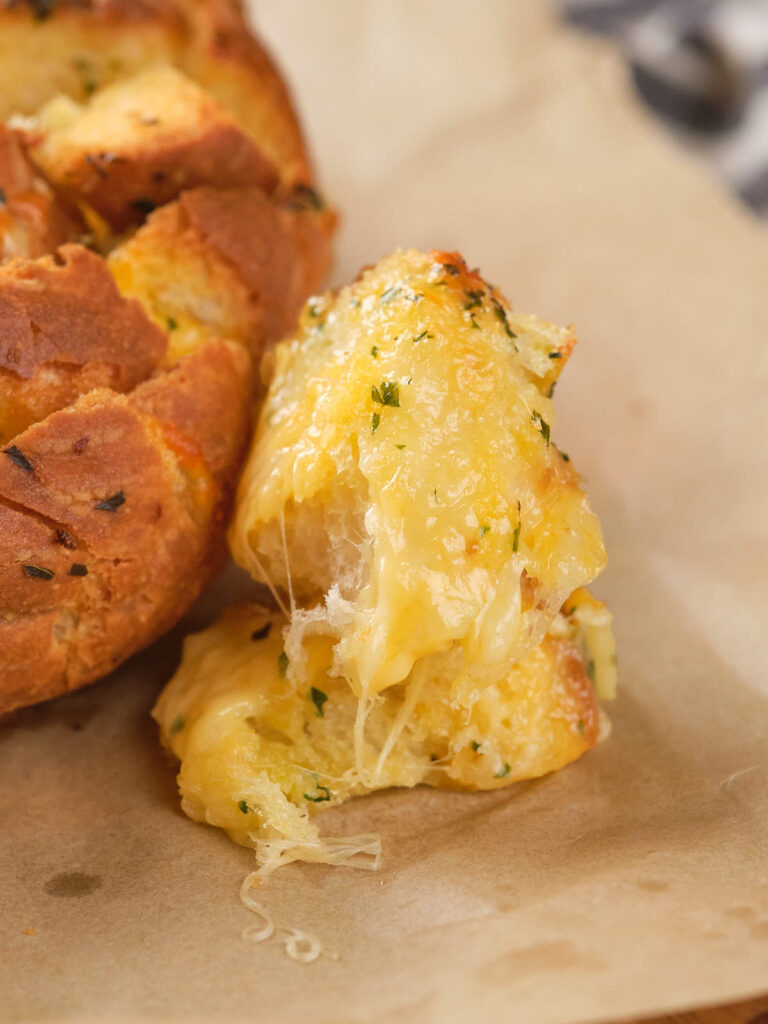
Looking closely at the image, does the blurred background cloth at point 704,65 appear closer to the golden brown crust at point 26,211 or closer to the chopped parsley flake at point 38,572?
the golden brown crust at point 26,211

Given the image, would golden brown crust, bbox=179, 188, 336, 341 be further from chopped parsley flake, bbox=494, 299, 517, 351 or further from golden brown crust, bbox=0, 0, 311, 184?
chopped parsley flake, bbox=494, 299, 517, 351

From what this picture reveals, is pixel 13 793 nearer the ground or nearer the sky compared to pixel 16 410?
nearer the ground

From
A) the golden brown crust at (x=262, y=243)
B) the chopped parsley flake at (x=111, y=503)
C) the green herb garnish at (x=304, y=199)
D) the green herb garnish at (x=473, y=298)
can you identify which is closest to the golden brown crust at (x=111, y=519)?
the chopped parsley flake at (x=111, y=503)

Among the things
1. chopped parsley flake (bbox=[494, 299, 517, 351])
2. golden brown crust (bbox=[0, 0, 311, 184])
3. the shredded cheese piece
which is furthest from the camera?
golden brown crust (bbox=[0, 0, 311, 184])

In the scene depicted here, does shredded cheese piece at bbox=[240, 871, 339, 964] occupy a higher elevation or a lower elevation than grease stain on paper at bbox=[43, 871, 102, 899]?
higher

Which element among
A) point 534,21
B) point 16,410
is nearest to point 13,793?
point 16,410

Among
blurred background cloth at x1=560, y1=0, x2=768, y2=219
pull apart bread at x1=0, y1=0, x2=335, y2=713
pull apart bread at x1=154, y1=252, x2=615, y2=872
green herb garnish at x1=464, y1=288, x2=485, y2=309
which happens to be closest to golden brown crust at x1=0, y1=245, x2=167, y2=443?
pull apart bread at x1=0, y1=0, x2=335, y2=713

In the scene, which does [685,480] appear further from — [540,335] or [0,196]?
[0,196]
